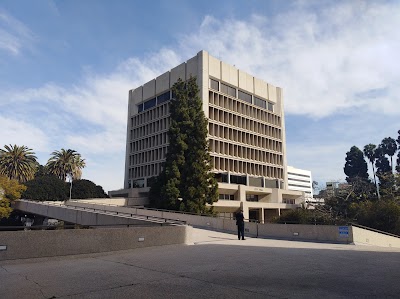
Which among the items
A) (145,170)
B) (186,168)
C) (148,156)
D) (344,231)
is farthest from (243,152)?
(344,231)

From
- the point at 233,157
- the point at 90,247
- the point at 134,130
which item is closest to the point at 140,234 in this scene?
the point at 90,247

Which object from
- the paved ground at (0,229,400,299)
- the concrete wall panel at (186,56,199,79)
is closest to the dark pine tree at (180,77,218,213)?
the concrete wall panel at (186,56,199,79)

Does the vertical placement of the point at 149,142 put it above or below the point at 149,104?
below

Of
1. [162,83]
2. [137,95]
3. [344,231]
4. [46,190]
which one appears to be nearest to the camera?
[344,231]

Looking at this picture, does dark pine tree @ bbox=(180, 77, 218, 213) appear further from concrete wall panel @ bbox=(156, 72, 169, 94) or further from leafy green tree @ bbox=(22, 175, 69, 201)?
leafy green tree @ bbox=(22, 175, 69, 201)

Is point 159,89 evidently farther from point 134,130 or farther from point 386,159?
point 386,159

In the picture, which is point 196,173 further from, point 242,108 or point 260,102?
point 260,102

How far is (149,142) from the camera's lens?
70250 mm

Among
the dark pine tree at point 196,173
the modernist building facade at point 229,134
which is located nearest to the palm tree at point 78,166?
the modernist building facade at point 229,134

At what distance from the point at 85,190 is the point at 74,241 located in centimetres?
5063

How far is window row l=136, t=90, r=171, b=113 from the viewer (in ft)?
225

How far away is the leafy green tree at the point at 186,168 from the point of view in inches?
1563

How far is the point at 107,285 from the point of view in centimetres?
645

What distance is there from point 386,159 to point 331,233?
96042 millimetres
